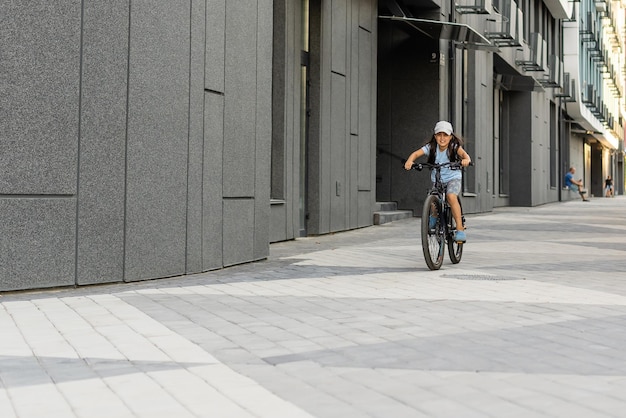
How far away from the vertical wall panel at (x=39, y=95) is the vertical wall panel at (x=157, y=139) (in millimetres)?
751

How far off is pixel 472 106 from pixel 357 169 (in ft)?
32.9

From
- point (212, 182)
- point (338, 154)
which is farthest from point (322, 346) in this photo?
point (338, 154)

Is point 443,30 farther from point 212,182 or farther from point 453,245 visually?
point 212,182

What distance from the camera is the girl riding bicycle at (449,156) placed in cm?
1052

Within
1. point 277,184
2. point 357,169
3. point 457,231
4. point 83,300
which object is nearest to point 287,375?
point 83,300

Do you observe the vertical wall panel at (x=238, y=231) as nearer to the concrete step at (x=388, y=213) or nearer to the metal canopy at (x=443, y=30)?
the concrete step at (x=388, y=213)

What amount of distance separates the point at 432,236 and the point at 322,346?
4.88m

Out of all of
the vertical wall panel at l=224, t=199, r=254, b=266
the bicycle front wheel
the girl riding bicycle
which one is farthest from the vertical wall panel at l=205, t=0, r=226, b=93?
the bicycle front wheel

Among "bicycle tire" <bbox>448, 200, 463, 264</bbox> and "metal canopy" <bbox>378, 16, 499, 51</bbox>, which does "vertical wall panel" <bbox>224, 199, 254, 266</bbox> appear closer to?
"bicycle tire" <bbox>448, 200, 463, 264</bbox>

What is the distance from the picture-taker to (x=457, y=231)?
1062 centimetres

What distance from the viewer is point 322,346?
218 inches

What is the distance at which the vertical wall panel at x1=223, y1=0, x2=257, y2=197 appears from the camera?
10.5 m

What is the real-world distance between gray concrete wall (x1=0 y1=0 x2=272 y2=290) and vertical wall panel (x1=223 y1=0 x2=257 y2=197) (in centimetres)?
2

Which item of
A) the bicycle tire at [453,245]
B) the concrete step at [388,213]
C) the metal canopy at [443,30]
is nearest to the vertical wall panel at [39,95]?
the bicycle tire at [453,245]
